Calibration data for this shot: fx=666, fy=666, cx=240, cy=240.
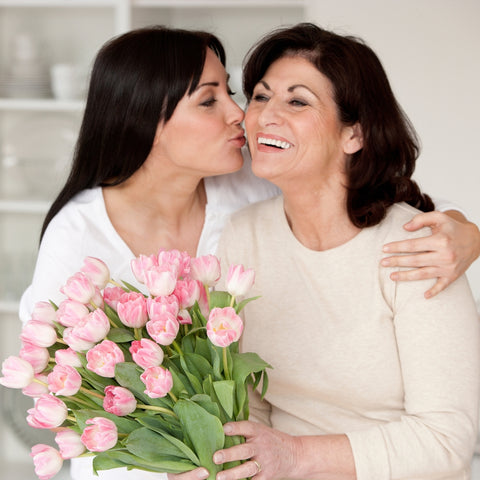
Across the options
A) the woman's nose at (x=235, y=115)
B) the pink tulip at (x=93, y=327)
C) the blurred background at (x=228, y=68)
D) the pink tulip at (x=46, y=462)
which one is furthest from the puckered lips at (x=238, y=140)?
the blurred background at (x=228, y=68)

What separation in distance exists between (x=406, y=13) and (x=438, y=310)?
2334 millimetres

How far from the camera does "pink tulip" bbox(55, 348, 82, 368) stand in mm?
1066

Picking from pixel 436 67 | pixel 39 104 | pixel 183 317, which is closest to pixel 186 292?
pixel 183 317

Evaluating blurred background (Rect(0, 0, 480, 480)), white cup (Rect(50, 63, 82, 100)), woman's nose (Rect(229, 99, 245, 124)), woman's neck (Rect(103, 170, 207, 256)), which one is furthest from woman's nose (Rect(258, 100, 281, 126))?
white cup (Rect(50, 63, 82, 100))

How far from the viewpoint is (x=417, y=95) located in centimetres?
336

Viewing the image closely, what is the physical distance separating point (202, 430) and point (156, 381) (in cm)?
15

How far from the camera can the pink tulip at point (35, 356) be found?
42.5 inches

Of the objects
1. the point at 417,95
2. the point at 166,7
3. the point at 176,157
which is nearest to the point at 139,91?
the point at 176,157

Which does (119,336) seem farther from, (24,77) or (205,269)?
(24,77)

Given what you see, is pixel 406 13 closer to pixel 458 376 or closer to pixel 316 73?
pixel 316 73

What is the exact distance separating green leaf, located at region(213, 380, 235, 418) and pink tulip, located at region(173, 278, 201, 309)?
0.14 metres

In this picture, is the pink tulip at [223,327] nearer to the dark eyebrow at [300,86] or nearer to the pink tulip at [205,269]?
the pink tulip at [205,269]

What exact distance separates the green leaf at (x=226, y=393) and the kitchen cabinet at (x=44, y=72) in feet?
7.45

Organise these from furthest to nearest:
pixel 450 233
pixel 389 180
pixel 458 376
Result: pixel 389 180, pixel 450 233, pixel 458 376
